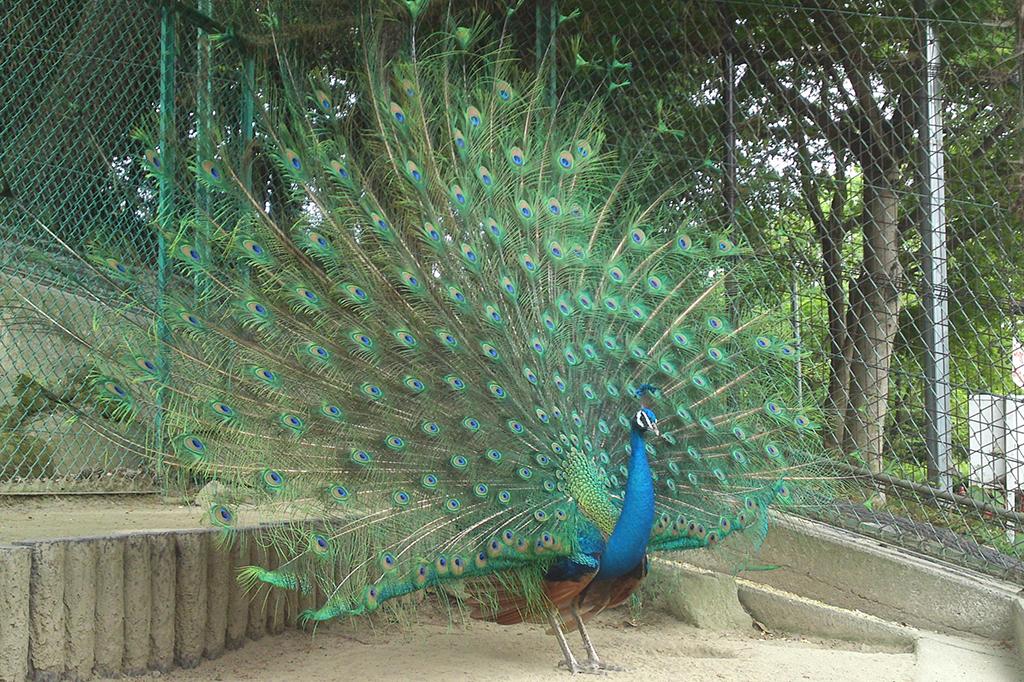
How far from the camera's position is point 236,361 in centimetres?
459

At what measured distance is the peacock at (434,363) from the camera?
438cm

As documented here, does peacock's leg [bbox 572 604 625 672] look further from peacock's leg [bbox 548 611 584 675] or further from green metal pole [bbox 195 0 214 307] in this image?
green metal pole [bbox 195 0 214 307]

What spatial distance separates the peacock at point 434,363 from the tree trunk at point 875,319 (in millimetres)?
961

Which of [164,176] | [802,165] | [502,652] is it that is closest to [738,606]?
[502,652]

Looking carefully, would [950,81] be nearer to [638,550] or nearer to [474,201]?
[474,201]

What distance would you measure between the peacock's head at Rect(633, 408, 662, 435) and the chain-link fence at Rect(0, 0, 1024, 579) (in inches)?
55.1

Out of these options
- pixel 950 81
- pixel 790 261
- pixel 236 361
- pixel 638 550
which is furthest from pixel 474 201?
pixel 950 81

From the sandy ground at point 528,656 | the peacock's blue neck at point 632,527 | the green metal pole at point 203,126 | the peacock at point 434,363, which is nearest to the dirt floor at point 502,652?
the sandy ground at point 528,656

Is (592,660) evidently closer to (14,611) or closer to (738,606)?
(738,606)

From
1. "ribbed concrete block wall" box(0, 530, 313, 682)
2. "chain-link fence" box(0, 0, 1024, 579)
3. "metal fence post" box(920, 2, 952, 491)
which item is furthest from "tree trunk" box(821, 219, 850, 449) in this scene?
"ribbed concrete block wall" box(0, 530, 313, 682)

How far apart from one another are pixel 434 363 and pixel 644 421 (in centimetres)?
99

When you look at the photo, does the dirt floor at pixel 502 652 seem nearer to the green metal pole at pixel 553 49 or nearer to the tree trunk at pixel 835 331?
the tree trunk at pixel 835 331

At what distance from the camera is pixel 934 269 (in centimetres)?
565

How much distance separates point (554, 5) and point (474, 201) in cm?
273
